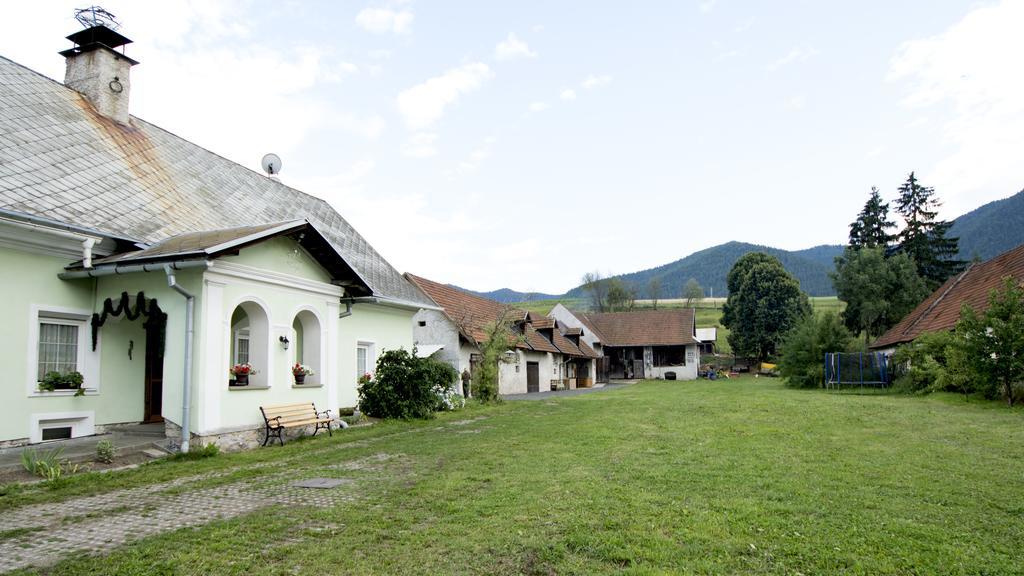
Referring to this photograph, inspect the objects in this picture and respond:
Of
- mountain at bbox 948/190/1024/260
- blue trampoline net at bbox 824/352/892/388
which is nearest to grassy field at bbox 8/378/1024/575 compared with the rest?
blue trampoline net at bbox 824/352/892/388

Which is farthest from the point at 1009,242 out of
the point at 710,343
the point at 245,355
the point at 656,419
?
the point at 245,355

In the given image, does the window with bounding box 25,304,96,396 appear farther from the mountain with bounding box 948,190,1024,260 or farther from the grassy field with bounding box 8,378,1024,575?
the mountain with bounding box 948,190,1024,260

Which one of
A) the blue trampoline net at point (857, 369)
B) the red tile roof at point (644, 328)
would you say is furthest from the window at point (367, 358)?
the red tile roof at point (644, 328)

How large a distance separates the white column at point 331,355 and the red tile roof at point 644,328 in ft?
120

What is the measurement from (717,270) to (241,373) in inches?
6398

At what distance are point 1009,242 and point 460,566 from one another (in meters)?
141

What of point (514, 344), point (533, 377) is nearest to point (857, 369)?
point (533, 377)

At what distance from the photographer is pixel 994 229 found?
390 ft

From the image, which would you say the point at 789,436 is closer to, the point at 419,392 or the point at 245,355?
the point at 419,392

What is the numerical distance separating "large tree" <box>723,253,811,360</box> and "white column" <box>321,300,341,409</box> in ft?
142

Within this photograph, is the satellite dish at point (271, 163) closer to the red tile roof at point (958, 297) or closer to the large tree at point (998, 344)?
the large tree at point (998, 344)

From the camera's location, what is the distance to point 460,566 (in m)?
4.43

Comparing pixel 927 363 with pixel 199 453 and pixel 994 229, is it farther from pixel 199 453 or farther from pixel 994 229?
pixel 994 229

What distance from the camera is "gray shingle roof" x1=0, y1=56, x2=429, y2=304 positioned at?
10.1m
